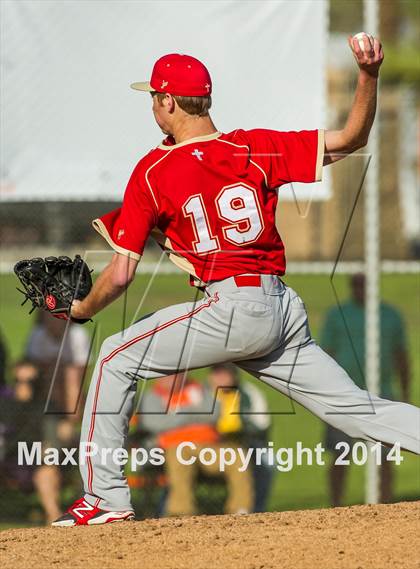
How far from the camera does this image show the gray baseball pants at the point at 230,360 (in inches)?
179

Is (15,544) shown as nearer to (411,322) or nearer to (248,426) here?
(248,426)

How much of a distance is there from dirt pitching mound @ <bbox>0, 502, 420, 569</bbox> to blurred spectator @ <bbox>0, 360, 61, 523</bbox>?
225cm

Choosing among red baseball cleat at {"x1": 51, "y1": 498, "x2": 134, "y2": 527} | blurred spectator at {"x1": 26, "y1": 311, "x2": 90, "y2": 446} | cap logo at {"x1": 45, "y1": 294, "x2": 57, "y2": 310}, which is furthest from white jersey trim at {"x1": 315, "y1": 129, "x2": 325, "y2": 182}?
blurred spectator at {"x1": 26, "y1": 311, "x2": 90, "y2": 446}

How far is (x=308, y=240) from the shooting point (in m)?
13.8

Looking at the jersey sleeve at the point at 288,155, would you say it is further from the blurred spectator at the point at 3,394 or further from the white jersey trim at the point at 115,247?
the blurred spectator at the point at 3,394

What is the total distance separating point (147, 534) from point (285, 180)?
158 centimetres

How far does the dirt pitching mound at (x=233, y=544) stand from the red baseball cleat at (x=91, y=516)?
58 millimetres

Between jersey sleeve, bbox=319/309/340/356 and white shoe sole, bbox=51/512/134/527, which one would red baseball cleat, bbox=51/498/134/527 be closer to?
white shoe sole, bbox=51/512/134/527

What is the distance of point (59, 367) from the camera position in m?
7.27

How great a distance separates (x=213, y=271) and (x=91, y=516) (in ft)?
3.87

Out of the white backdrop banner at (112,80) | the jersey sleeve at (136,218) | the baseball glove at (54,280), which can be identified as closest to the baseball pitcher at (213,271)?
the jersey sleeve at (136,218)

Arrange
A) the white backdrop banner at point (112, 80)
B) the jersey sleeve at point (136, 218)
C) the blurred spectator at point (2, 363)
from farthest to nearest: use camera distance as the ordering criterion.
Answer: the blurred spectator at point (2, 363) < the white backdrop banner at point (112, 80) < the jersey sleeve at point (136, 218)

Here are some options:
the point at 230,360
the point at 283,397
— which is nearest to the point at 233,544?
the point at 230,360

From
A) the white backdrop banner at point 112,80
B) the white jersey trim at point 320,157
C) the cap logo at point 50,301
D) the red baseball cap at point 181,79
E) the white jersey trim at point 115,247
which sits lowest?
the cap logo at point 50,301
